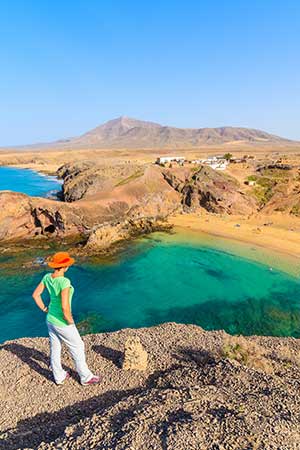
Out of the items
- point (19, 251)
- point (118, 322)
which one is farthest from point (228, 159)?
point (118, 322)

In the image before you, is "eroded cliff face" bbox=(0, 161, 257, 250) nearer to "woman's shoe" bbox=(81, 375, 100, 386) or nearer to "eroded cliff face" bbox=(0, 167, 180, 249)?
"eroded cliff face" bbox=(0, 167, 180, 249)

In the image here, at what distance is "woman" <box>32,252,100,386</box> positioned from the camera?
790 cm

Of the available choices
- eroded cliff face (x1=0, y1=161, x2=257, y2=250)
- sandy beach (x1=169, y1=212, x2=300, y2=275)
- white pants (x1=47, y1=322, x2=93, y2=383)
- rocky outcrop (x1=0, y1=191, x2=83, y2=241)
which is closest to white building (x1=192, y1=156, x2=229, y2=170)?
eroded cliff face (x1=0, y1=161, x2=257, y2=250)

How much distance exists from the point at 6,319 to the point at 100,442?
12615 millimetres

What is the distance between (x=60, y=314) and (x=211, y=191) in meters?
33.3

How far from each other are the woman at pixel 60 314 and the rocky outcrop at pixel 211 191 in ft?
105

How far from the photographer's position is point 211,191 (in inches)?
1553

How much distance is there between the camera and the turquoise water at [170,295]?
648 inches

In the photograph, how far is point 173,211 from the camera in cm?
3875

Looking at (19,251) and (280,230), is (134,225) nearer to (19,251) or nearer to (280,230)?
(19,251)

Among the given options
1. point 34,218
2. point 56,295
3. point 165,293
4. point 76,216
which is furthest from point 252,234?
point 56,295

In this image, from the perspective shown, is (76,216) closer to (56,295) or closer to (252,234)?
(252,234)

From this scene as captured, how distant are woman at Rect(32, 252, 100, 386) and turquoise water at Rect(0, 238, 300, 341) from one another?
22.5ft

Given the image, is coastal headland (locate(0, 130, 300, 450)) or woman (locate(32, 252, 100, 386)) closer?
coastal headland (locate(0, 130, 300, 450))
